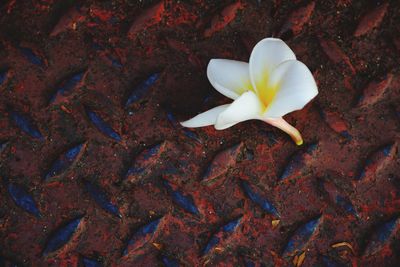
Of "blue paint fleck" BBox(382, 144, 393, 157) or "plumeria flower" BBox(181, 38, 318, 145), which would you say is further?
"blue paint fleck" BBox(382, 144, 393, 157)

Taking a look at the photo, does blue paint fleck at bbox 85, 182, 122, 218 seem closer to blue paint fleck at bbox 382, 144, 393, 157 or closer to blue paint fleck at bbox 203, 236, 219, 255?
blue paint fleck at bbox 203, 236, 219, 255

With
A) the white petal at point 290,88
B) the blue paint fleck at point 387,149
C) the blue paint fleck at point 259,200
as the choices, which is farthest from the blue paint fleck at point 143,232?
the blue paint fleck at point 387,149

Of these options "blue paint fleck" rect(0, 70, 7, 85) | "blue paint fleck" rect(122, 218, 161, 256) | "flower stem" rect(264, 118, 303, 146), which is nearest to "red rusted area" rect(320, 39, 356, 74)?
"flower stem" rect(264, 118, 303, 146)

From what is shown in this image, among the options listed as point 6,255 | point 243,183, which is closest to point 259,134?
point 243,183

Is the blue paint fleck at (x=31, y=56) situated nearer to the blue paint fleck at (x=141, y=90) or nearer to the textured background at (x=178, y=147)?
the textured background at (x=178, y=147)

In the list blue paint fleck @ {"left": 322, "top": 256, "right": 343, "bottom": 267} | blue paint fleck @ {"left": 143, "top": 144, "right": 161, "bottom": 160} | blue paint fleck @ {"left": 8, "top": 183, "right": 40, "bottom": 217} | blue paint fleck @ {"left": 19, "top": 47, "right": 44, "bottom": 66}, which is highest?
blue paint fleck @ {"left": 19, "top": 47, "right": 44, "bottom": 66}

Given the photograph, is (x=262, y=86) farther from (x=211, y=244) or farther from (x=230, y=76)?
(x=211, y=244)
